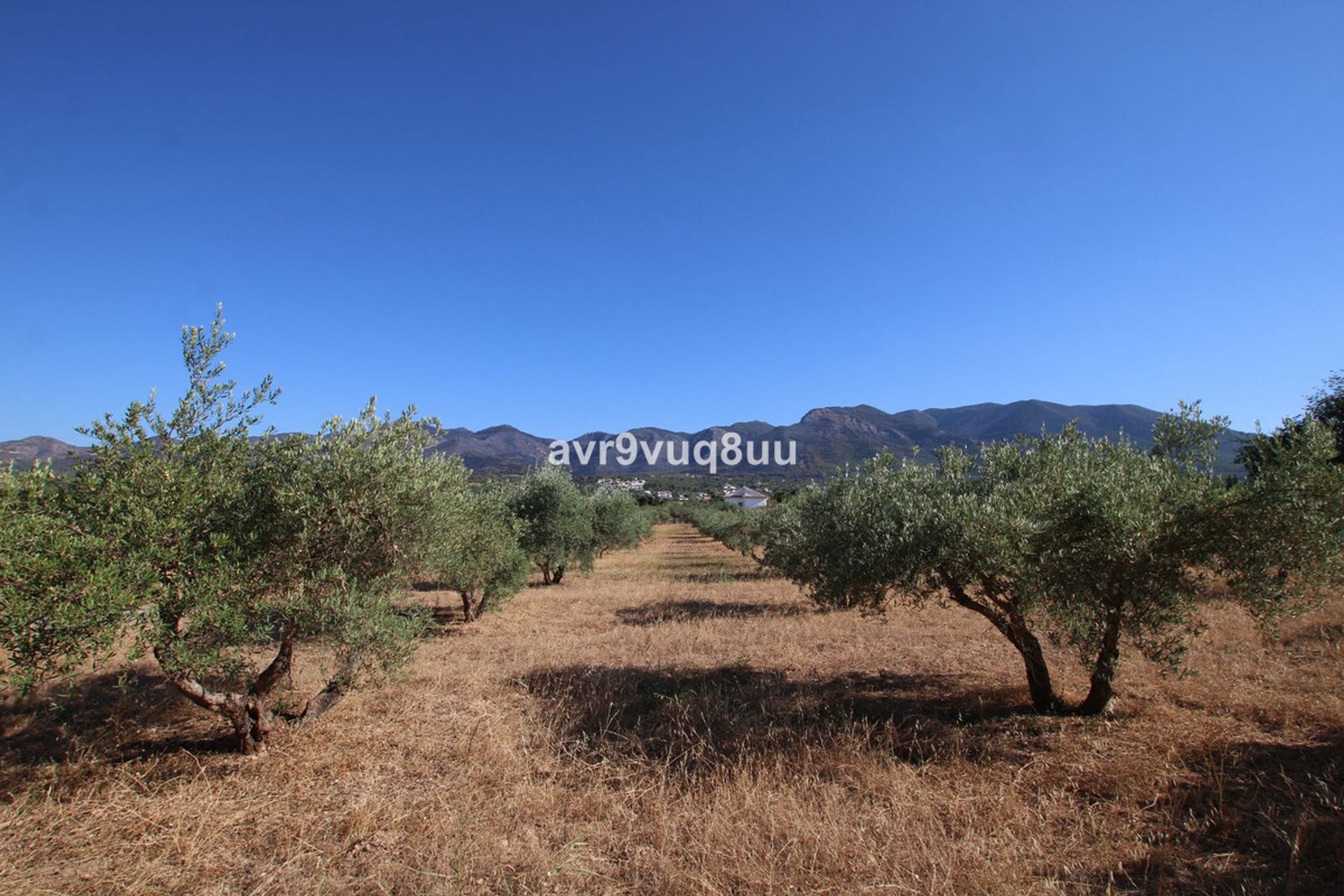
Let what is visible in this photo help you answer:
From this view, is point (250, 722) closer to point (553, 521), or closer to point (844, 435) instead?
point (553, 521)

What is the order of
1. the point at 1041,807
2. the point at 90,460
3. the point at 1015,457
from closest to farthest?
the point at 1041,807
the point at 90,460
the point at 1015,457

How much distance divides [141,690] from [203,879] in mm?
7965

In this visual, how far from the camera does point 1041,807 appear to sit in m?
6.46

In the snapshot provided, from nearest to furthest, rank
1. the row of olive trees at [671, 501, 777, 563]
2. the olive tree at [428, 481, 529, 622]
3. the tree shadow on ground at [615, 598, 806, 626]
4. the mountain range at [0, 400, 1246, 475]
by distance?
the olive tree at [428, 481, 529, 622] < the tree shadow on ground at [615, 598, 806, 626] < the row of olive trees at [671, 501, 777, 563] < the mountain range at [0, 400, 1246, 475]

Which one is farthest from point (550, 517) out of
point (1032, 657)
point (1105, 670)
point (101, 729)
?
point (1105, 670)

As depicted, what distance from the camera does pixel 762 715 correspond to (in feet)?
31.7

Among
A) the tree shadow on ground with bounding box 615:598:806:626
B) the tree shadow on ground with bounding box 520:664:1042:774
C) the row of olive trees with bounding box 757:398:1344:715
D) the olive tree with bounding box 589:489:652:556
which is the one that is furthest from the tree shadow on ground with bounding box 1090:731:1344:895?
the olive tree with bounding box 589:489:652:556

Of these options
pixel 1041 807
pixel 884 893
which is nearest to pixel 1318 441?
pixel 1041 807

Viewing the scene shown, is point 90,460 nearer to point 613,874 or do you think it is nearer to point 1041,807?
point 613,874

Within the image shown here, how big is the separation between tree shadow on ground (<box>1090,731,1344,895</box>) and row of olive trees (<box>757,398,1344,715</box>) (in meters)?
1.43

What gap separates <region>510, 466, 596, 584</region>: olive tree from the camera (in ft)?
87.4

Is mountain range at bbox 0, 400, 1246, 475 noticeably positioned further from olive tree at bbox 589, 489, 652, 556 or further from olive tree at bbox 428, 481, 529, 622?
olive tree at bbox 428, 481, 529, 622

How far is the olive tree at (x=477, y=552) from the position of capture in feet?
31.9

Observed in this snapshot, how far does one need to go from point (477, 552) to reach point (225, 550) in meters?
8.63
